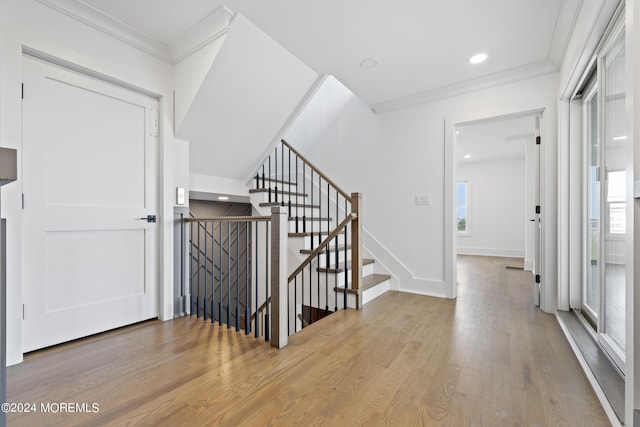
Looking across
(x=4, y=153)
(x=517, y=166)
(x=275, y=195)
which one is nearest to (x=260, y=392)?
(x=4, y=153)

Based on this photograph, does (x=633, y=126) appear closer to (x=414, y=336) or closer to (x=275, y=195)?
(x=414, y=336)

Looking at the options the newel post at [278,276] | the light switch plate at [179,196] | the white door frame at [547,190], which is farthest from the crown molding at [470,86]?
the light switch plate at [179,196]

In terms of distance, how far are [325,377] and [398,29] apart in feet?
8.12

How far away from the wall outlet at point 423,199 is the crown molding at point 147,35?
8.39 feet

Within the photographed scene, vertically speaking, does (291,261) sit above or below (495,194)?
below

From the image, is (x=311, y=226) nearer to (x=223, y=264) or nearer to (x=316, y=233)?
(x=316, y=233)

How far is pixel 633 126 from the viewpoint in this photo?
1.14m

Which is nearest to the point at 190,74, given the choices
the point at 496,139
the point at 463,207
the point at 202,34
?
the point at 202,34

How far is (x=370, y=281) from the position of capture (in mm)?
3371

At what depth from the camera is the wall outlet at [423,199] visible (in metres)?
3.39

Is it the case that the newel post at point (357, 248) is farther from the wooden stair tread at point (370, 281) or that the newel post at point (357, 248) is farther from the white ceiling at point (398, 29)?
the white ceiling at point (398, 29)

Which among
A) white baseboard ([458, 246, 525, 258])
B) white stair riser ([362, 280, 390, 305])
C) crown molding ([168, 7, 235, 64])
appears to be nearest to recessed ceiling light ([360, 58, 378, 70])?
crown molding ([168, 7, 235, 64])

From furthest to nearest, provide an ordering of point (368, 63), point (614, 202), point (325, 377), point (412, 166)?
1. point (412, 166)
2. point (368, 63)
3. point (614, 202)
4. point (325, 377)

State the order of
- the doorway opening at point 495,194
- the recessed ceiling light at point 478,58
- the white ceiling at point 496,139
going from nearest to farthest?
the recessed ceiling light at point 478,58 < the white ceiling at point 496,139 < the doorway opening at point 495,194
